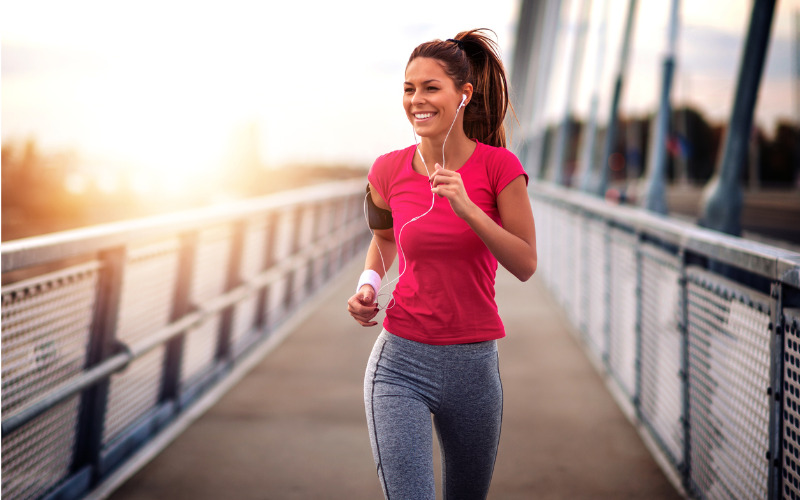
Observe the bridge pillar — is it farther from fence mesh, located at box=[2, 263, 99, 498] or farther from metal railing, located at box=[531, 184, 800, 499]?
fence mesh, located at box=[2, 263, 99, 498]

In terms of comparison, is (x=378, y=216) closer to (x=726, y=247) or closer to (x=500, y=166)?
(x=500, y=166)

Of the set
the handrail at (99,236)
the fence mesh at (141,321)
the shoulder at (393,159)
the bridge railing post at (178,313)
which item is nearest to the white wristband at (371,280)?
the shoulder at (393,159)

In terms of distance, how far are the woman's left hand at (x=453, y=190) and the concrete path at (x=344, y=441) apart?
2.15 meters

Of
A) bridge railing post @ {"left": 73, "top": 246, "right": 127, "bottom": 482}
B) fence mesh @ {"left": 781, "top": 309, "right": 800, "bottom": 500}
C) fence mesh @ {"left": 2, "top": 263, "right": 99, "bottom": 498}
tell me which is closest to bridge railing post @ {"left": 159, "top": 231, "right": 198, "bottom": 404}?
bridge railing post @ {"left": 73, "top": 246, "right": 127, "bottom": 482}

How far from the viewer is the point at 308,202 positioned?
950cm

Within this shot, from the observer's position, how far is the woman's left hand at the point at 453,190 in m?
2.04

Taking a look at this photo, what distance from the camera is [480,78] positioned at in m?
2.43

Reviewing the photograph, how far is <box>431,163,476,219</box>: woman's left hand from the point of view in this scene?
6.70 ft

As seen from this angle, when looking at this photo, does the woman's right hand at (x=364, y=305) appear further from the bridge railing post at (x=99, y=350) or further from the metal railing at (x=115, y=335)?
the bridge railing post at (x=99, y=350)

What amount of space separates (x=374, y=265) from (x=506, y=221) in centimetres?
49

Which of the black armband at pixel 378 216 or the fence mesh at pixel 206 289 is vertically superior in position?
the black armband at pixel 378 216

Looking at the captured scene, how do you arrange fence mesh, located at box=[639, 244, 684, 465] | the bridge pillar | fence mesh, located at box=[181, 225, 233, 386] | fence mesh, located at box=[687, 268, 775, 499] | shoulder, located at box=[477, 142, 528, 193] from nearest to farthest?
shoulder, located at box=[477, 142, 528, 193], fence mesh, located at box=[687, 268, 775, 499], fence mesh, located at box=[639, 244, 684, 465], the bridge pillar, fence mesh, located at box=[181, 225, 233, 386]

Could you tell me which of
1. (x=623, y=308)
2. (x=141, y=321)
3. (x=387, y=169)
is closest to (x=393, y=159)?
(x=387, y=169)

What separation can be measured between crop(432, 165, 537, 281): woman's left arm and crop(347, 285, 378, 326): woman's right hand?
0.38 m
